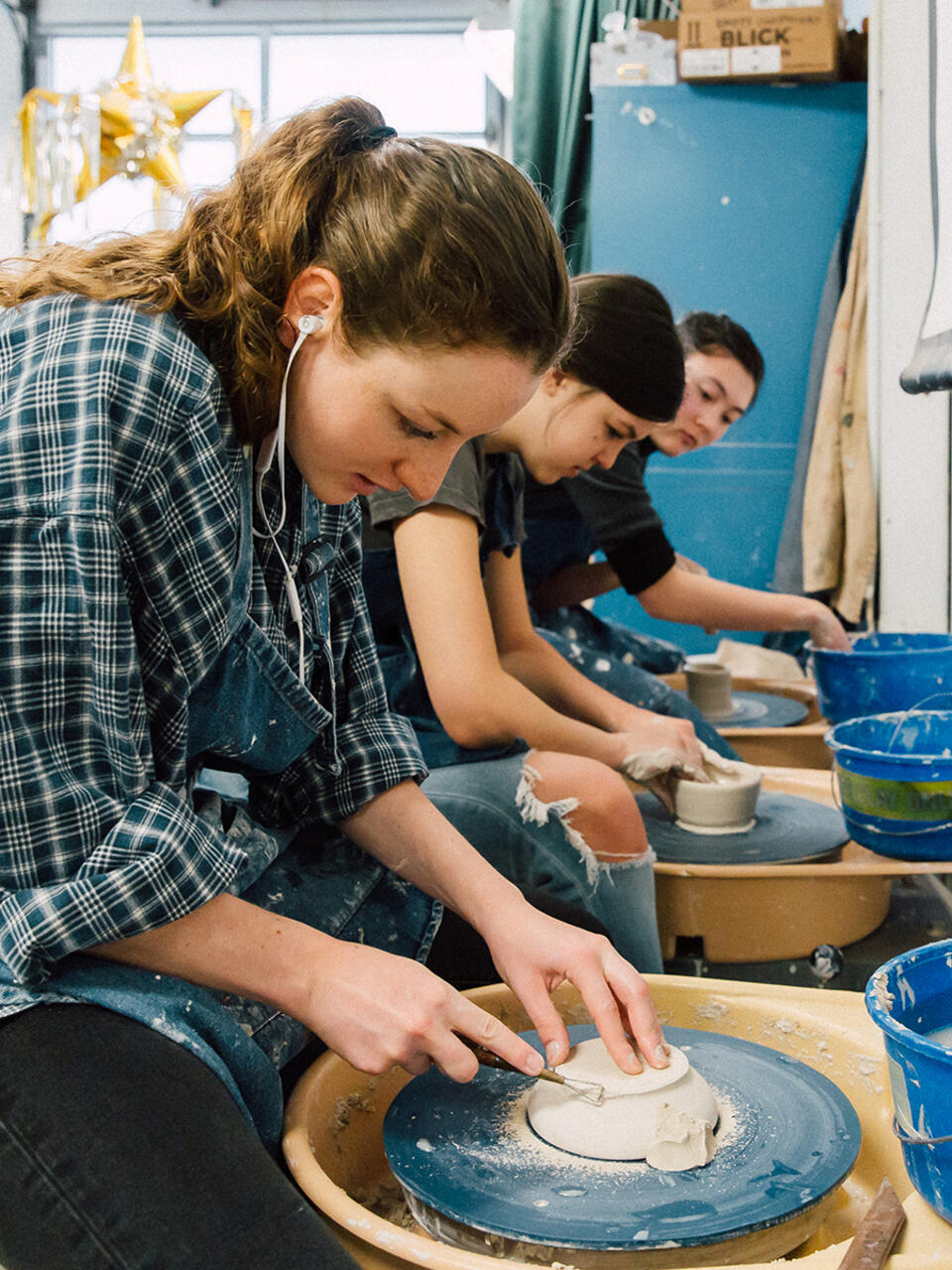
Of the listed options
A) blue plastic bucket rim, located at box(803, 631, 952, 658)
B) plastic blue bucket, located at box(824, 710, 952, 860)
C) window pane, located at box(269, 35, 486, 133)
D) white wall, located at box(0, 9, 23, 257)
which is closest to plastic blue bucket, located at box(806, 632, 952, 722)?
blue plastic bucket rim, located at box(803, 631, 952, 658)

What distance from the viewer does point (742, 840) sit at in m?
1.82

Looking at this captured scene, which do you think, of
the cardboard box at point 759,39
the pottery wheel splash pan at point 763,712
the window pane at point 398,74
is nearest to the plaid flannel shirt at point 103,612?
the pottery wheel splash pan at point 763,712

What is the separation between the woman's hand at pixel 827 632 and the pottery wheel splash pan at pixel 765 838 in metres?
0.51

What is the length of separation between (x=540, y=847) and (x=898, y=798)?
0.54 m

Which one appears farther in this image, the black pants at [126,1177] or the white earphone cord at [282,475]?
the white earphone cord at [282,475]

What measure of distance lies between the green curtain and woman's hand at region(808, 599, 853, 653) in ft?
7.37

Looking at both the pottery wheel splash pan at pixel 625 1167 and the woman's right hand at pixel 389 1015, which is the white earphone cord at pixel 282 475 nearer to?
the woman's right hand at pixel 389 1015

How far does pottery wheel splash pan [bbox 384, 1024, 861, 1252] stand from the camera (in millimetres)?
819

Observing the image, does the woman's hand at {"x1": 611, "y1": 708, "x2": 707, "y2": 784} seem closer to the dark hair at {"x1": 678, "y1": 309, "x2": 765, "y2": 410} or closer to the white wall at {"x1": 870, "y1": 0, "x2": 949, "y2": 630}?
the dark hair at {"x1": 678, "y1": 309, "x2": 765, "y2": 410}

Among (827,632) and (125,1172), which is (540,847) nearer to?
(125,1172)

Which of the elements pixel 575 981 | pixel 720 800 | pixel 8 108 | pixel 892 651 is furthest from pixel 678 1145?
pixel 8 108

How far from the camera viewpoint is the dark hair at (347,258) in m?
0.90

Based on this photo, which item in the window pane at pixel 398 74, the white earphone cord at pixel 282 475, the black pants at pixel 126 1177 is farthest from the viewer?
the window pane at pixel 398 74

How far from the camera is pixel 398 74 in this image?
18.9 feet
